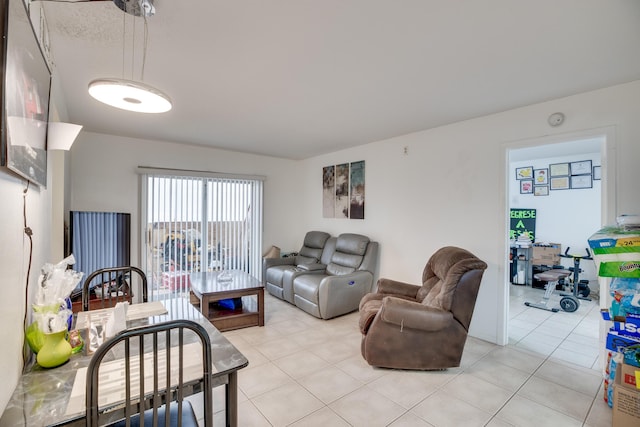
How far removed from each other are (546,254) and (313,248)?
4306 mm

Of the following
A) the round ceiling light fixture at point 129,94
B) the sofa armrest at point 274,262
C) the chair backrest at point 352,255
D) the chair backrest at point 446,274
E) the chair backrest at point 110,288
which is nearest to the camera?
the round ceiling light fixture at point 129,94

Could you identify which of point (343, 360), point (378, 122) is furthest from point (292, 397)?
point (378, 122)

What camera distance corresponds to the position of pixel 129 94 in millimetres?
1450

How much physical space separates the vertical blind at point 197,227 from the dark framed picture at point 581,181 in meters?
5.76

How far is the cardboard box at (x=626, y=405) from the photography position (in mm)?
1738

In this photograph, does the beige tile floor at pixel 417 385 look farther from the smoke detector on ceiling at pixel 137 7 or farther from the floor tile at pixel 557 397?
the smoke detector on ceiling at pixel 137 7

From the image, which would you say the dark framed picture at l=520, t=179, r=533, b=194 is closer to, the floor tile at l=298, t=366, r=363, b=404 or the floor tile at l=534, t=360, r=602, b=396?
the floor tile at l=534, t=360, r=602, b=396

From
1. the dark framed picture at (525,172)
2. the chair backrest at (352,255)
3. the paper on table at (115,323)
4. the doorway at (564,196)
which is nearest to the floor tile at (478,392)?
the chair backrest at (352,255)

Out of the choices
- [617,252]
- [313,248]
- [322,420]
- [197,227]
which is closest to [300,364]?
[322,420]

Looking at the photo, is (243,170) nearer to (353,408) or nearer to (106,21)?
(106,21)

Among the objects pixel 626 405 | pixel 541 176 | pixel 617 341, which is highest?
pixel 541 176

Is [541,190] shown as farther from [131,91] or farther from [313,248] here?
[131,91]

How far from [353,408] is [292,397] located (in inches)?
18.0

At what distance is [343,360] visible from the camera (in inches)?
108
